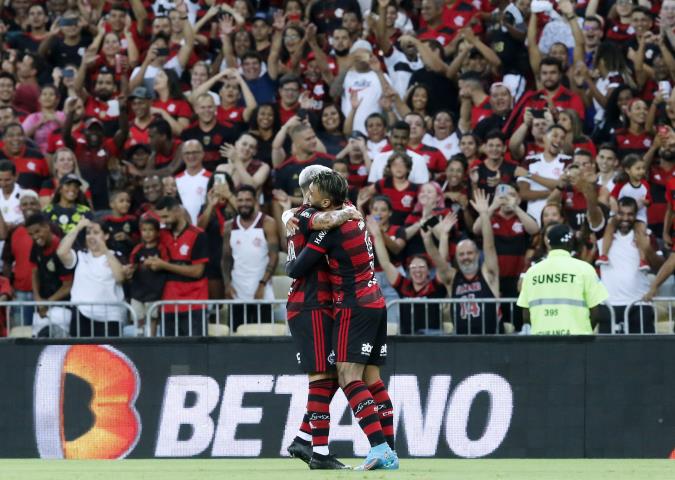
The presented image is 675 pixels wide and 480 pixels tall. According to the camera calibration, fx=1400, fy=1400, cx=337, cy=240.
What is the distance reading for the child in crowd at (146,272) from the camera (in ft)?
48.7

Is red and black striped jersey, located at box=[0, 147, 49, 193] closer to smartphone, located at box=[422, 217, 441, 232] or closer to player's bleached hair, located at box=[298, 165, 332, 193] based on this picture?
smartphone, located at box=[422, 217, 441, 232]

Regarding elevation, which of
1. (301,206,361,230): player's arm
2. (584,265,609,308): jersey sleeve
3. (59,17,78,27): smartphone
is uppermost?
(59,17,78,27): smartphone

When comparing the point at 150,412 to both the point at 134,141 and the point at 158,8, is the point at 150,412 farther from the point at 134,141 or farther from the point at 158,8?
the point at 158,8

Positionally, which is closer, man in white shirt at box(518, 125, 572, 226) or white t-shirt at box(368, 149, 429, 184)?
man in white shirt at box(518, 125, 572, 226)

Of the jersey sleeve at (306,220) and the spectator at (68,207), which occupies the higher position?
the spectator at (68,207)

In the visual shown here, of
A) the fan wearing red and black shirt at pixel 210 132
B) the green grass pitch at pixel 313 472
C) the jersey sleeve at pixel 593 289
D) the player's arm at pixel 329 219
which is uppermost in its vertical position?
the fan wearing red and black shirt at pixel 210 132

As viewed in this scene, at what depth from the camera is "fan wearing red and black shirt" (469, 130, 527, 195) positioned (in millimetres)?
15680

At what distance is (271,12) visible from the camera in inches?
779

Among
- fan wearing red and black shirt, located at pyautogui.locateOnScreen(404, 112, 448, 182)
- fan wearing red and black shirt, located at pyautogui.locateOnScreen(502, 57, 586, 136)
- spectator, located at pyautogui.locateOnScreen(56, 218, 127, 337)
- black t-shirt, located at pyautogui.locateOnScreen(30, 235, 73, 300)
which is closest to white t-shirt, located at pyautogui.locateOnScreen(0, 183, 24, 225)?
black t-shirt, located at pyautogui.locateOnScreen(30, 235, 73, 300)

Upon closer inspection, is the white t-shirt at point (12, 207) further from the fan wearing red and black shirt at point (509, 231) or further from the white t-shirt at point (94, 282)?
the fan wearing red and black shirt at point (509, 231)

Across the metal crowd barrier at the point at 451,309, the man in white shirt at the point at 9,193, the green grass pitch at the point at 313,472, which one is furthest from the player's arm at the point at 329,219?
the man in white shirt at the point at 9,193

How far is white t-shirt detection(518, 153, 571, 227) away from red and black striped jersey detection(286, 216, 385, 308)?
6465 millimetres

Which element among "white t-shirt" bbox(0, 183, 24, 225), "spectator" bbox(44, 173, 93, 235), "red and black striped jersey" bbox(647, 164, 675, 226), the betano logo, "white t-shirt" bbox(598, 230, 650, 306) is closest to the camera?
the betano logo

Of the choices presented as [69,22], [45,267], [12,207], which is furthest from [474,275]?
[69,22]
